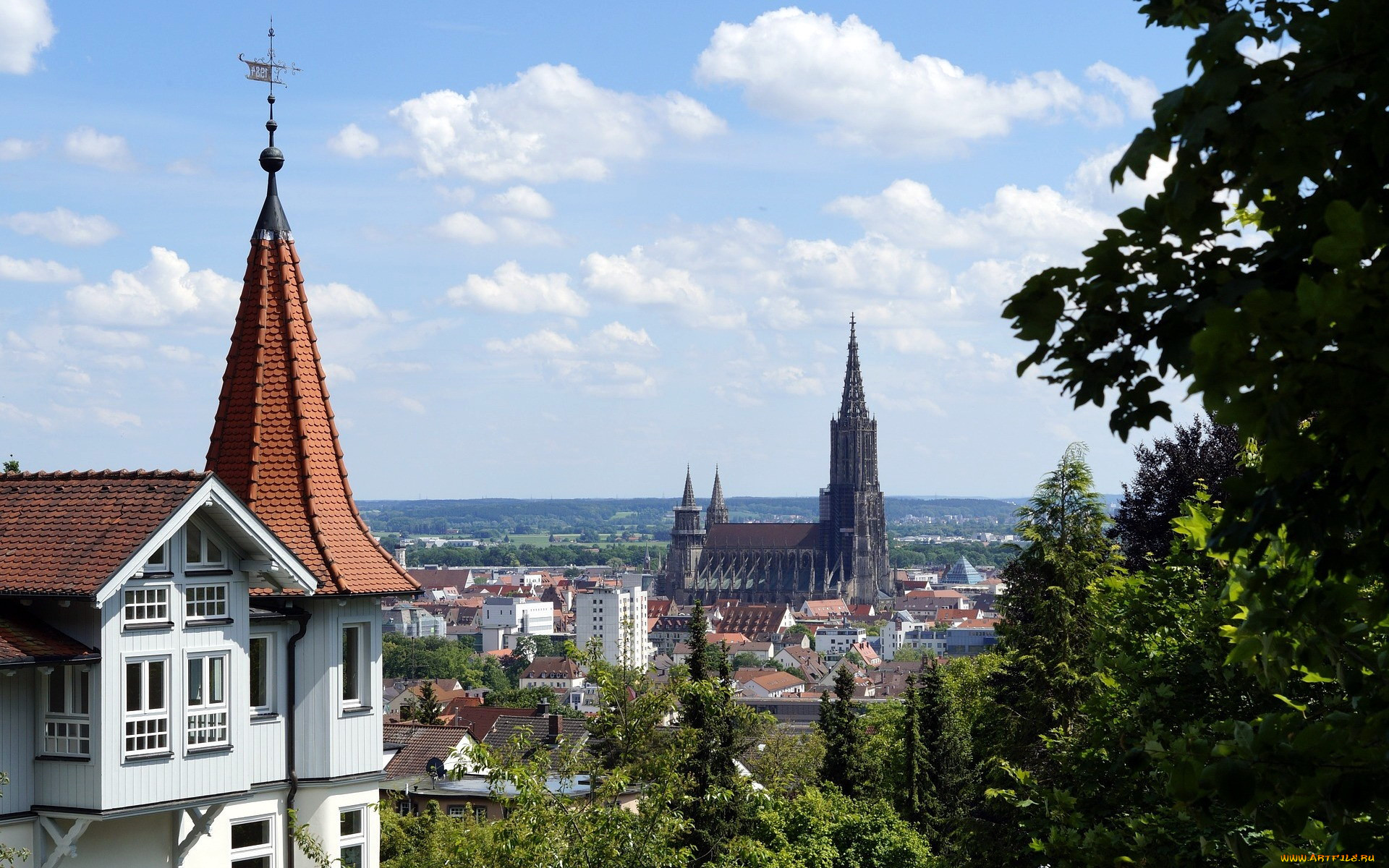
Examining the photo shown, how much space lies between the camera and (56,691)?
14.0 m

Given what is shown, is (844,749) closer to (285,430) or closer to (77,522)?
(285,430)

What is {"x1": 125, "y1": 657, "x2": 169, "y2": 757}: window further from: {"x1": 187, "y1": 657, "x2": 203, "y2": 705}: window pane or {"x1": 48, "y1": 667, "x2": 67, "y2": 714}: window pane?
{"x1": 48, "y1": 667, "x2": 67, "y2": 714}: window pane

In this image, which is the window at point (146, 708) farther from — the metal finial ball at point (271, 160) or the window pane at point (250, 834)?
the metal finial ball at point (271, 160)

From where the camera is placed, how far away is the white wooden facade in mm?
13773

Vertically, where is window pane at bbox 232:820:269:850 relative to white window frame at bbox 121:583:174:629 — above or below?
below

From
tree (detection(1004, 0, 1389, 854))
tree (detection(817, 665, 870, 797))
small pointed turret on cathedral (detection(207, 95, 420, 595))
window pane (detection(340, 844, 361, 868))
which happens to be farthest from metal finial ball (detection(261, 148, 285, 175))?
tree (detection(817, 665, 870, 797))

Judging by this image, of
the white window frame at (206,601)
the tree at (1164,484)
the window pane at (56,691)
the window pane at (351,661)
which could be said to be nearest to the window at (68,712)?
the window pane at (56,691)

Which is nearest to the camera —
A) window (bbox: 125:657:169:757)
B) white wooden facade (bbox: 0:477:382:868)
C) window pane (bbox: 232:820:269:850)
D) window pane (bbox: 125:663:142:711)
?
white wooden facade (bbox: 0:477:382:868)

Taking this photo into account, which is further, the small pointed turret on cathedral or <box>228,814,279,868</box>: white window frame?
the small pointed turret on cathedral

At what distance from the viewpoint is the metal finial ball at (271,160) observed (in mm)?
17438

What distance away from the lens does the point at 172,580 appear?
1452 cm

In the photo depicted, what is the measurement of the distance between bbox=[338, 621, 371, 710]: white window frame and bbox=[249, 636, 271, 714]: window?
0.92m

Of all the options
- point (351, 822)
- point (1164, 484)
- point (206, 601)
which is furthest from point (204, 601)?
point (1164, 484)

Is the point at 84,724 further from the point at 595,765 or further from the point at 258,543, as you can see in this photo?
the point at 595,765
